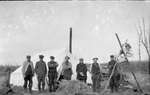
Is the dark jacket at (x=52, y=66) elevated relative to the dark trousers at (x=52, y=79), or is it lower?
elevated

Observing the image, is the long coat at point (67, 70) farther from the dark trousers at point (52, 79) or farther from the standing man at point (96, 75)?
the standing man at point (96, 75)

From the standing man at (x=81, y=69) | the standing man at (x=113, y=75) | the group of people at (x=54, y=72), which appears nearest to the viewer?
the group of people at (x=54, y=72)

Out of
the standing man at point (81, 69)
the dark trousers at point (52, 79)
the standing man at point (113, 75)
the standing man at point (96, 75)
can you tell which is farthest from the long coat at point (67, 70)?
the standing man at point (113, 75)

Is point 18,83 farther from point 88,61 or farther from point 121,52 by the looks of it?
point 121,52

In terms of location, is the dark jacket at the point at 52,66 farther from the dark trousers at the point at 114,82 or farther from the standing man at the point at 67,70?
the dark trousers at the point at 114,82

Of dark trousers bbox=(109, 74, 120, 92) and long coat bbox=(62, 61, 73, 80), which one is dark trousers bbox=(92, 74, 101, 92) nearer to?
dark trousers bbox=(109, 74, 120, 92)

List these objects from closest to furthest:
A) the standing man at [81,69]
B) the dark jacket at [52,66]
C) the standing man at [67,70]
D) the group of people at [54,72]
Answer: the group of people at [54,72]
the dark jacket at [52,66]
the standing man at [81,69]
the standing man at [67,70]

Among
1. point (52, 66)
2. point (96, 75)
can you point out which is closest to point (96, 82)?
point (96, 75)

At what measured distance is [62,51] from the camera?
1220 centimetres

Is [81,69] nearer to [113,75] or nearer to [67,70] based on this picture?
[67,70]

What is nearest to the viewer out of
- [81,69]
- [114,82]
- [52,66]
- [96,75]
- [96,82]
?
[52,66]

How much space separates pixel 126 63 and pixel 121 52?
19.9 inches

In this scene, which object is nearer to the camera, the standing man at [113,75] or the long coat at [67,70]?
the standing man at [113,75]

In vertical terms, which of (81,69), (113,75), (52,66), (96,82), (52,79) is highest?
(52,66)
